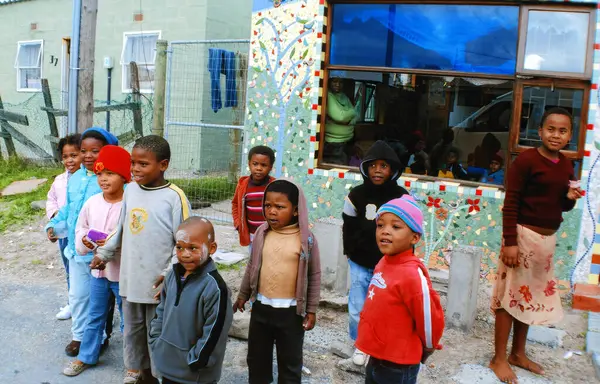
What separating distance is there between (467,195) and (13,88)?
14.5 metres

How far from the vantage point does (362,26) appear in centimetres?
679

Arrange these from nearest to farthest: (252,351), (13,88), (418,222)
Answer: (418,222), (252,351), (13,88)

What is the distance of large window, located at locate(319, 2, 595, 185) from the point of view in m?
5.86

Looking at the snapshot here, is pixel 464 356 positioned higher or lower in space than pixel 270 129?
lower

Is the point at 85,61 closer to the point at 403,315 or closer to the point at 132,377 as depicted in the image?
the point at 132,377

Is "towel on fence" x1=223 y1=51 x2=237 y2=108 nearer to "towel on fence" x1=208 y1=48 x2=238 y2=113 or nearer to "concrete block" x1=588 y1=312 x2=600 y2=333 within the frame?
"towel on fence" x1=208 y1=48 x2=238 y2=113

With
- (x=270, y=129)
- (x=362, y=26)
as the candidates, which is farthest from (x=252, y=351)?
(x=362, y=26)

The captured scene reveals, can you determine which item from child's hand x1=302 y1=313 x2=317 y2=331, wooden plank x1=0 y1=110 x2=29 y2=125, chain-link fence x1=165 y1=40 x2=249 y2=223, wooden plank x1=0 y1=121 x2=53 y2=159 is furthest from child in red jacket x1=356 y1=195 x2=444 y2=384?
wooden plank x1=0 y1=110 x2=29 y2=125

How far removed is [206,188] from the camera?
882cm

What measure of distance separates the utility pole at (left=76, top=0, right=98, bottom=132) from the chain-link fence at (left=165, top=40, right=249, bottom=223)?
150cm

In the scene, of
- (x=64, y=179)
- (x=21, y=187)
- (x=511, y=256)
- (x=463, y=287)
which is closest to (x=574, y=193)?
(x=511, y=256)

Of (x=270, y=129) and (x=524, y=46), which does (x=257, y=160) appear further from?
(x=524, y=46)

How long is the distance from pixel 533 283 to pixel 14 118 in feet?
34.0

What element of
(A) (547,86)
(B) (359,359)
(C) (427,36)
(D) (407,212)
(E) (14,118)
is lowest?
(B) (359,359)
